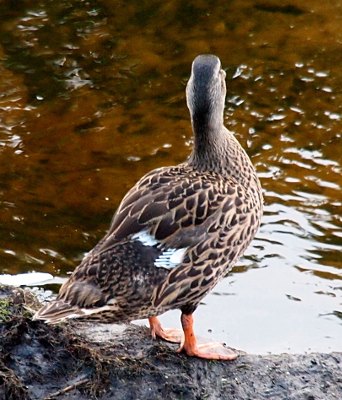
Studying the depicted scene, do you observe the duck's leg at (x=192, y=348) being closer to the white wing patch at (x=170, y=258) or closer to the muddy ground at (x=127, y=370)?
the muddy ground at (x=127, y=370)

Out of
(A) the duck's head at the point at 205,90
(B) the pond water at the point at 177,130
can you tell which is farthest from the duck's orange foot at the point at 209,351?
(A) the duck's head at the point at 205,90

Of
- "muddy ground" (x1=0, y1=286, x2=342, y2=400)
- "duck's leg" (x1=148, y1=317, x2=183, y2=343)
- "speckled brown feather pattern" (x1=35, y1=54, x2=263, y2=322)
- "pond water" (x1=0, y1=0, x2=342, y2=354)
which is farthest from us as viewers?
"pond water" (x1=0, y1=0, x2=342, y2=354)

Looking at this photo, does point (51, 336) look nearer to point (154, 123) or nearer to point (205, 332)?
point (205, 332)

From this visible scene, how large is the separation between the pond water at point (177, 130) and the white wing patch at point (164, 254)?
4.44ft

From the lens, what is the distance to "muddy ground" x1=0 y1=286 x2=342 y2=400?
449cm

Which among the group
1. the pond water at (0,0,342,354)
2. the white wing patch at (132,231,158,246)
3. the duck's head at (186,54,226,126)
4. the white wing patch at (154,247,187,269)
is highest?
the duck's head at (186,54,226,126)

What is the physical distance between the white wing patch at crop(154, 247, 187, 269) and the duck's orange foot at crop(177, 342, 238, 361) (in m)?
0.62

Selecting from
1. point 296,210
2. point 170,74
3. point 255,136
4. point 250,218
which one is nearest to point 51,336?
point 250,218

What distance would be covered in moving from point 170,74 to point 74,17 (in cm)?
172

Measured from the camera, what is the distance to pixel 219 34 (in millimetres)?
9625

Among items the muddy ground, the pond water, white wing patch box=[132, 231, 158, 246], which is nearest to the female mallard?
white wing patch box=[132, 231, 158, 246]

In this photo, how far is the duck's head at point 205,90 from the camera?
5066mm

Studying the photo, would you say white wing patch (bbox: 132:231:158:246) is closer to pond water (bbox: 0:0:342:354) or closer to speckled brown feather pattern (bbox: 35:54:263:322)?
speckled brown feather pattern (bbox: 35:54:263:322)

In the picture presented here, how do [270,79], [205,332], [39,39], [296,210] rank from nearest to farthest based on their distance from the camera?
[205,332] < [296,210] < [270,79] < [39,39]
